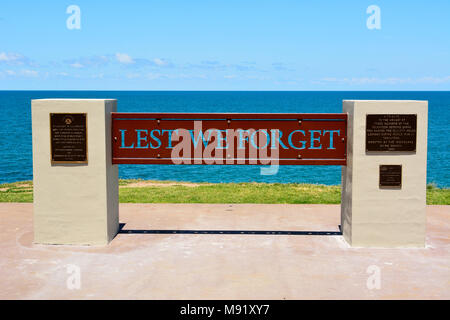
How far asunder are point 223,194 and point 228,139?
20.2 feet

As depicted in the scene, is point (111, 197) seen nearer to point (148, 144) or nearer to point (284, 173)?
point (148, 144)

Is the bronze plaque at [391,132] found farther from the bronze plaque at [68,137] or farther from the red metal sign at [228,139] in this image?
the bronze plaque at [68,137]

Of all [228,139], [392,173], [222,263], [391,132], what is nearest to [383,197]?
[392,173]

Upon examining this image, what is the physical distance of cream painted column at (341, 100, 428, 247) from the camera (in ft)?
36.3

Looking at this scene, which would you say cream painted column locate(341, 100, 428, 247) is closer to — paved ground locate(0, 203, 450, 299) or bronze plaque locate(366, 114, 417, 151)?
bronze plaque locate(366, 114, 417, 151)

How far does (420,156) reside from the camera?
11.1 m

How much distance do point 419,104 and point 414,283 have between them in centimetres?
363

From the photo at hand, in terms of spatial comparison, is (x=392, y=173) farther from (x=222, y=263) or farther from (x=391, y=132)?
(x=222, y=263)

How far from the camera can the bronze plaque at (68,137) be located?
11.1m

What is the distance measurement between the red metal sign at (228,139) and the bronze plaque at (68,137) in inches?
27.3

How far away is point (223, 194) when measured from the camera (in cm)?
1773

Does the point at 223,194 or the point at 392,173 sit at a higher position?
the point at 392,173

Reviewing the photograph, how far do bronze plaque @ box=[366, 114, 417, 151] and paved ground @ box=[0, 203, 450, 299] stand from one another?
6.63 feet

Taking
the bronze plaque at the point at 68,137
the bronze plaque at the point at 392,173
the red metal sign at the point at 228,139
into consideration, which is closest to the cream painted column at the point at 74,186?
the bronze plaque at the point at 68,137
